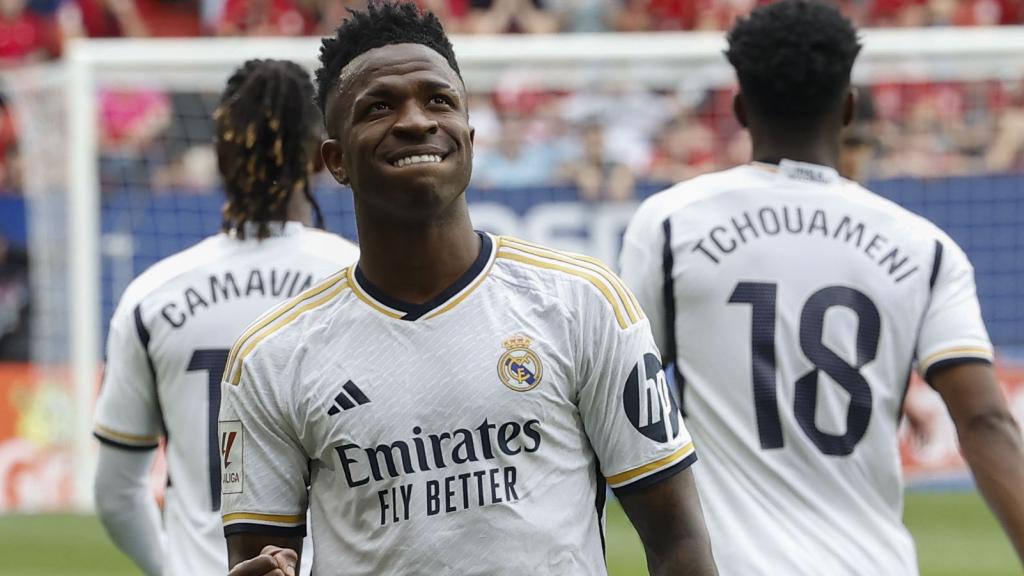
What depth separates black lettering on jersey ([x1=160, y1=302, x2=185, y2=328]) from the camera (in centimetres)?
417

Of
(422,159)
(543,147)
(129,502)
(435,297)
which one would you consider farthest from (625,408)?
(543,147)

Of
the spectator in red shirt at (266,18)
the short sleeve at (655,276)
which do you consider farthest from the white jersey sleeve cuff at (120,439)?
the spectator in red shirt at (266,18)

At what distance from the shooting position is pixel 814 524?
12.8 feet

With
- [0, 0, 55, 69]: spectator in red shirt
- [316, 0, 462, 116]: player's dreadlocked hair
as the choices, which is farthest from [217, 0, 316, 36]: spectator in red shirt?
[316, 0, 462, 116]: player's dreadlocked hair

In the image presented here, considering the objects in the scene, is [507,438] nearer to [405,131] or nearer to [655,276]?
[405,131]

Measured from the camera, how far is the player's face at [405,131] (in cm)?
289

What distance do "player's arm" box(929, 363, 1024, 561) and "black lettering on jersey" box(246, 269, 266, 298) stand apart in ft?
5.32

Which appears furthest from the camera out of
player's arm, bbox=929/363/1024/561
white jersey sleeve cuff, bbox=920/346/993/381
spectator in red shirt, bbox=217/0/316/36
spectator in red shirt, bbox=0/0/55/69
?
spectator in red shirt, bbox=0/0/55/69

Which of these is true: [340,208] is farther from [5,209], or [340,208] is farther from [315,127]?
[315,127]

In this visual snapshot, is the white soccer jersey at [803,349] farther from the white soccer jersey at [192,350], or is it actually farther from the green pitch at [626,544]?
the green pitch at [626,544]

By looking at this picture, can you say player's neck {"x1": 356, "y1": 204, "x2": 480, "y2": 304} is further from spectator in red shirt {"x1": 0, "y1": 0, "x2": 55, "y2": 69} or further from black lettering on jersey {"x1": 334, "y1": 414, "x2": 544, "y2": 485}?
spectator in red shirt {"x1": 0, "y1": 0, "x2": 55, "y2": 69}

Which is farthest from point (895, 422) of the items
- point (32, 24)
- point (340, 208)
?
point (32, 24)

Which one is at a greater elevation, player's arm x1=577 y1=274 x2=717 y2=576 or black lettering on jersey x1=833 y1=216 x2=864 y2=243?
black lettering on jersey x1=833 y1=216 x2=864 y2=243

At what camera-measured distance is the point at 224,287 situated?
4219 millimetres
